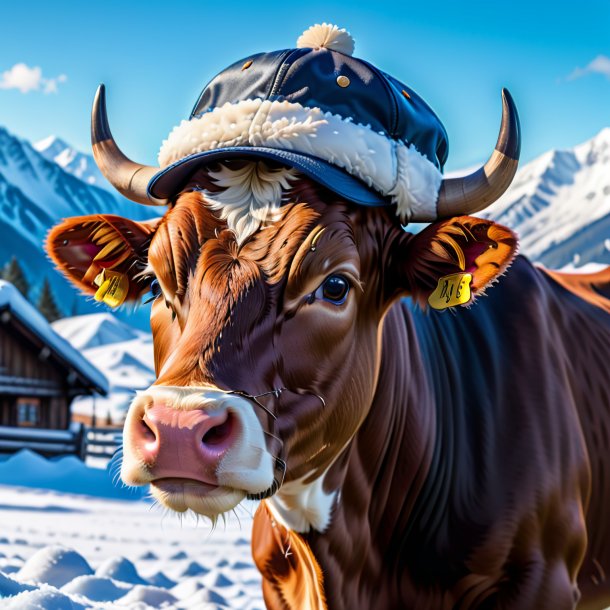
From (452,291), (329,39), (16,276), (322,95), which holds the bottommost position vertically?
(16,276)

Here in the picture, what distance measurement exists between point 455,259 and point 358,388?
2.12 ft

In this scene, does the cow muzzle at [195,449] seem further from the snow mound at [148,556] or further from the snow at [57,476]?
the snow at [57,476]

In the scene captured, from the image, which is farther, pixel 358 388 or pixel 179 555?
pixel 179 555

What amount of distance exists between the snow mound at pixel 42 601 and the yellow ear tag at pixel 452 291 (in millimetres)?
3117

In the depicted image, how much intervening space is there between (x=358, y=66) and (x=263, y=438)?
167 cm

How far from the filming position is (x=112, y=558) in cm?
801

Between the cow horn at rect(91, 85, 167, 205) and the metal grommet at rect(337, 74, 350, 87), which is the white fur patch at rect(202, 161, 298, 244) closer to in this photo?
the metal grommet at rect(337, 74, 350, 87)

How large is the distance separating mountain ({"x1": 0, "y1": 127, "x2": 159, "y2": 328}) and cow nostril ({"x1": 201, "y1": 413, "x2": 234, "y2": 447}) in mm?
133782

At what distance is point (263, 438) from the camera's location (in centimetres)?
287

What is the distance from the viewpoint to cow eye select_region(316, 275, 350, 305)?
3.24 m

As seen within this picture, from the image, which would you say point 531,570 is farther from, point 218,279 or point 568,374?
point 218,279

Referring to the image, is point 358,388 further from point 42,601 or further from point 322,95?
point 42,601

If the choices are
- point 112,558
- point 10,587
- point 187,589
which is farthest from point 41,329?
point 10,587

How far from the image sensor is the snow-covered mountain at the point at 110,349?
70.4 m
